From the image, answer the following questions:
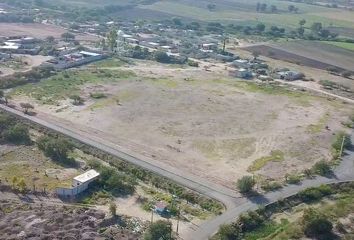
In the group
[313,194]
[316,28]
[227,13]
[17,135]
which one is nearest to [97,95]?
[17,135]

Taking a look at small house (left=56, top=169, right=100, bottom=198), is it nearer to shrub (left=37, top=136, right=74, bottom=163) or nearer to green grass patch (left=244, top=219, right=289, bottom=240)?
shrub (left=37, top=136, right=74, bottom=163)

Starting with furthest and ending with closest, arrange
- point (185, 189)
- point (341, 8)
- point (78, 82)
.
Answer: point (341, 8) → point (78, 82) → point (185, 189)

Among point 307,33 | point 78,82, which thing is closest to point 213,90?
→ point 78,82

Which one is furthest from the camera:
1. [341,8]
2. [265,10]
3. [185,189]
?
[341,8]

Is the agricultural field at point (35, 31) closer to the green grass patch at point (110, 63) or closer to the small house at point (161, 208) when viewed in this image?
the green grass patch at point (110, 63)

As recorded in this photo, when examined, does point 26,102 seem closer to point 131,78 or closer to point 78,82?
point 78,82

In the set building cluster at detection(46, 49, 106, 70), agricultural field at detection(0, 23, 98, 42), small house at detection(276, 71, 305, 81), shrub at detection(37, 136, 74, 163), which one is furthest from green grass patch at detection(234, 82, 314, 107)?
agricultural field at detection(0, 23, 98, 42)
